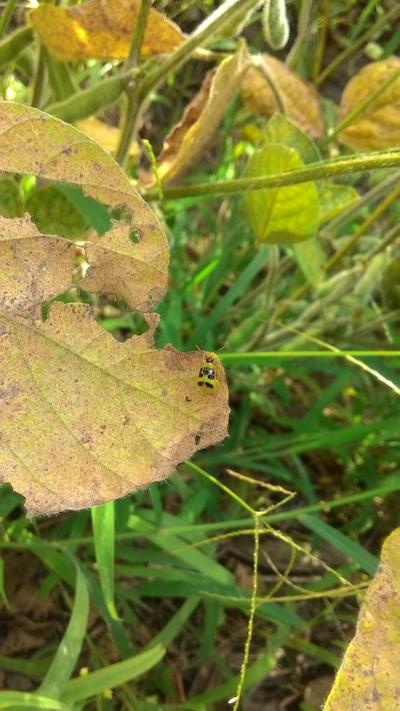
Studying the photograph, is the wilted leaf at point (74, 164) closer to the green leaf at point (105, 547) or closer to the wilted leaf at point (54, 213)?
the wilted leaf at point (54, 213)

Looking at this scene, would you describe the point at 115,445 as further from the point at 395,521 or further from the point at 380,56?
the point at 380,56

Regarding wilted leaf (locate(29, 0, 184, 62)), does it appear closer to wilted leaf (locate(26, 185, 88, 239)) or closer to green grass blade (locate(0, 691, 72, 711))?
wilted leaf (locate(26, 185, 88, 239))

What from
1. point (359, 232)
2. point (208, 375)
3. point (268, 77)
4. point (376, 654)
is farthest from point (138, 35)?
point (376, 654)

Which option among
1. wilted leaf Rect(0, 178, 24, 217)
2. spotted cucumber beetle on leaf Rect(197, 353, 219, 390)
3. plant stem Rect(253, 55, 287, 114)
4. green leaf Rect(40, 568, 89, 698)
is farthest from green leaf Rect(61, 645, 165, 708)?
plant stem Rect(253, 55, 287, 114)

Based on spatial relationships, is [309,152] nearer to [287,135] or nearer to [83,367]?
[287,135]

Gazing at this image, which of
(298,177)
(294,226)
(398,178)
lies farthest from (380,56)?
(298,177)

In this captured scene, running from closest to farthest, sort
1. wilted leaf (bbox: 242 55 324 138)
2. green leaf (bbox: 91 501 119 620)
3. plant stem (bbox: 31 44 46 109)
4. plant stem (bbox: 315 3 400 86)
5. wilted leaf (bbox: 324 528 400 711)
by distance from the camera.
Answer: wilted leaf (bbox: 324 528 400 711) < green leaf (bbox: 91 501 119 620) < plant stem (bbox: 31 44 46 109) < wilted leaf (bbox: 242 55 324 138) < plant stem (bbox: 315 3 400 86)

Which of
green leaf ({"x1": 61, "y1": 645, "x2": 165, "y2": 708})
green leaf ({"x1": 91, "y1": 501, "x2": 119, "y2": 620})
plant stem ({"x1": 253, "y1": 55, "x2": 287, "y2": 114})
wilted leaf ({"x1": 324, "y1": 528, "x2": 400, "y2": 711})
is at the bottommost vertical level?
green leaf ({"x1": 61, "y1": 645, "x2": 165, "y2": 708})
